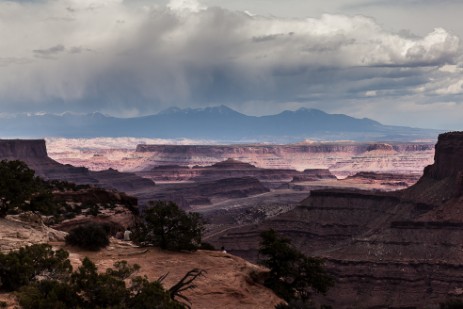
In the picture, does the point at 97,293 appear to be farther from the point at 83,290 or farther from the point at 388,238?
the point at 388,238

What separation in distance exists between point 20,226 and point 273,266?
44.8 ft

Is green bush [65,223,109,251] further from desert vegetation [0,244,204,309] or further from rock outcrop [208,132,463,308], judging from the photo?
rock outcrop [208,132,463,308]

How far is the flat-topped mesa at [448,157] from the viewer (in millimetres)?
127062

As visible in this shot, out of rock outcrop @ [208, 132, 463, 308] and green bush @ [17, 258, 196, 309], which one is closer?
green bush @ [17, 258, 196, 309]

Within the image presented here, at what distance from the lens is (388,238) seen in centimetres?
9812

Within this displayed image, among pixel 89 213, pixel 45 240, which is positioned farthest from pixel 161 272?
pixel 89 213

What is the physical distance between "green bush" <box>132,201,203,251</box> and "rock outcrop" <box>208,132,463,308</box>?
41.2m

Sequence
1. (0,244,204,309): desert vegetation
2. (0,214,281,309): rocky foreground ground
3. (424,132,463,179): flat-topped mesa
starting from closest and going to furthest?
(0,244,204,309): desert vegetation
(0,214,281,309): rocky foreground ground
(424,132,463,179): flat-topped mesa

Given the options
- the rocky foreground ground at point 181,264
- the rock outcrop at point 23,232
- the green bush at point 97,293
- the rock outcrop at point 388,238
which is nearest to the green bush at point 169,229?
the rocky foreground ground at point 181,264

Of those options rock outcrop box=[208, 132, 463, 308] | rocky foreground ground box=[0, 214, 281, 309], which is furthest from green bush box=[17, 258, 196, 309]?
rock outcrop box=[208, 132, 463, 308]

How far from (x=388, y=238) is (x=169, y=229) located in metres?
64.4

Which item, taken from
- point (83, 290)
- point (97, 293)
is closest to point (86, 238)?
point (83, 290)

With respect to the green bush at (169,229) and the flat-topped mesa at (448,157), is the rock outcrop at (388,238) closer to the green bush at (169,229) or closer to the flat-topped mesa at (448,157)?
the flat-topped mesa at (448,157)

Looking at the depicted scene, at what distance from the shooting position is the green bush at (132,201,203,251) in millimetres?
38656
